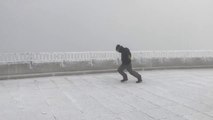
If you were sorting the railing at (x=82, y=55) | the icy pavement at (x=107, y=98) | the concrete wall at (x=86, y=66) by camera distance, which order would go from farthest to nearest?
1. the railing at (x=82, y=55)
2. the concrete wall at (x=86, y=66)
3. the icy pavement at (x=107, y=98)

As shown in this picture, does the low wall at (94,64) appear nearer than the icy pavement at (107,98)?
No

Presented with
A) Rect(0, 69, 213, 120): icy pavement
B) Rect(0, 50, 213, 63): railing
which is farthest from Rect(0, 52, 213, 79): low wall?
Rect(0, 69, 213, 120): icy pavement

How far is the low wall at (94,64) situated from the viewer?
11.5 metres

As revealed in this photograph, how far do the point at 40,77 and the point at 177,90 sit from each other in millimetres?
5265

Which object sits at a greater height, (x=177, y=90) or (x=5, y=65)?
(x=5, y=65)

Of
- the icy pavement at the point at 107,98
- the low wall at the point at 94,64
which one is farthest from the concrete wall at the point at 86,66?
the icy pavement at the point at 107,98

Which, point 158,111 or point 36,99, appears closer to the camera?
point 158,111

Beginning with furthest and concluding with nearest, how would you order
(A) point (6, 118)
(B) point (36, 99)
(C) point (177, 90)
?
(C) point (177, 90) < (B) point (36, 99) < (A) point (6, 118)

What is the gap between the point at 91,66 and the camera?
12.5 m

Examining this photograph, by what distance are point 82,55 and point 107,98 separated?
5.10 meters

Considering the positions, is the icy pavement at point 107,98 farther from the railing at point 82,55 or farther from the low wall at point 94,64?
the railing at point 82,55

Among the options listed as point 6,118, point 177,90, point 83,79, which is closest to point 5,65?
point 83,79

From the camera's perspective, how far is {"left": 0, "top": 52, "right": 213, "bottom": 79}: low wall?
11461mm

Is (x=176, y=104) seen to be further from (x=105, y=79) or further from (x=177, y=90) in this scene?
(x=105, y=79)
